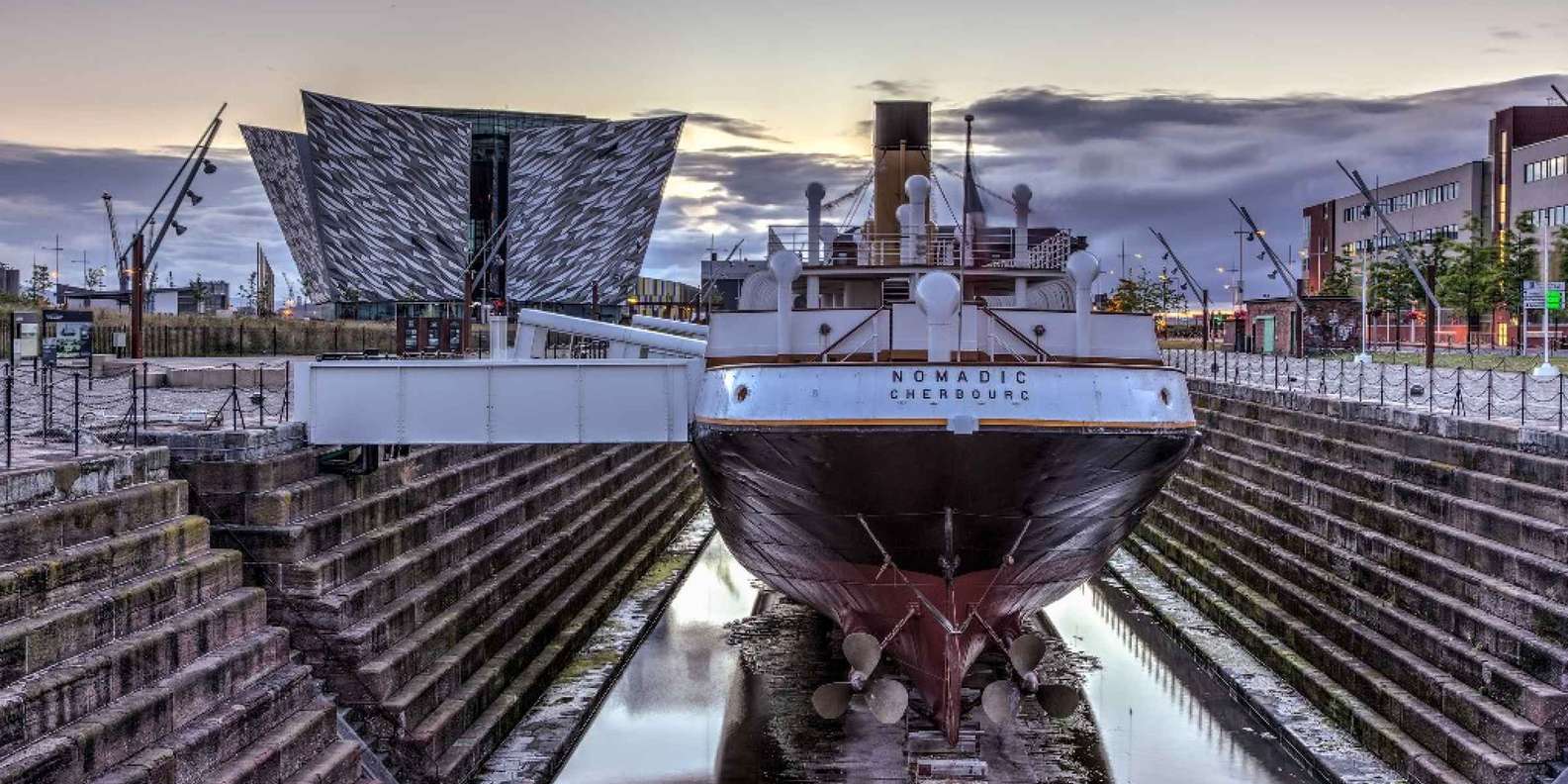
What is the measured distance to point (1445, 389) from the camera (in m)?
31.7

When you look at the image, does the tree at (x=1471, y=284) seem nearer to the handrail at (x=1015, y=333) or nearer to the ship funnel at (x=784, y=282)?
the handrail at (x=1015, y=333)

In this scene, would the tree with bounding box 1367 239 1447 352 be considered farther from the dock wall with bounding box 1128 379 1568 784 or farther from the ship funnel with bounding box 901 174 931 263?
the ship funnel with bounding box 901 174 931 263

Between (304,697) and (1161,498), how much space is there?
1142 inches

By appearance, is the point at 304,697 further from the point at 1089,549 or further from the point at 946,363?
the point at 1089,549

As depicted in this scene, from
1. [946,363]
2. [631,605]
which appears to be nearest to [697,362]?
[946,363]

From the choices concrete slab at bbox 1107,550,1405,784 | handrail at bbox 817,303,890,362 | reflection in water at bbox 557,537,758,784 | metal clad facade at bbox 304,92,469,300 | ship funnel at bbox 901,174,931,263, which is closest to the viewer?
concrete slab at bbox 1107,550,1405,784

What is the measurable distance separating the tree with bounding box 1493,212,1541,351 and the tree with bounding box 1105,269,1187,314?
125 ft

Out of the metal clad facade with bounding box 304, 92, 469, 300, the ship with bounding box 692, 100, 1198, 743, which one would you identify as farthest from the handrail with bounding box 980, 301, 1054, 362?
the metal clad facade with bounding box 304, 92, 469, 300

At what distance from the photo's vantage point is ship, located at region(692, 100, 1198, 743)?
16781mm

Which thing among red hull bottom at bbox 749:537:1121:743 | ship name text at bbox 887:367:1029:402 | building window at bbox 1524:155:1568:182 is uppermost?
building window at bbox 1524:155:1568:182

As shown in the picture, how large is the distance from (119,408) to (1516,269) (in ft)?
181

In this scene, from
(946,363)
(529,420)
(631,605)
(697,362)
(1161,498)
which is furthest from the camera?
(1161,498)

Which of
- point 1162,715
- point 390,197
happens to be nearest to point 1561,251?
point 1162,715

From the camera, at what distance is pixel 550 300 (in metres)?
116
